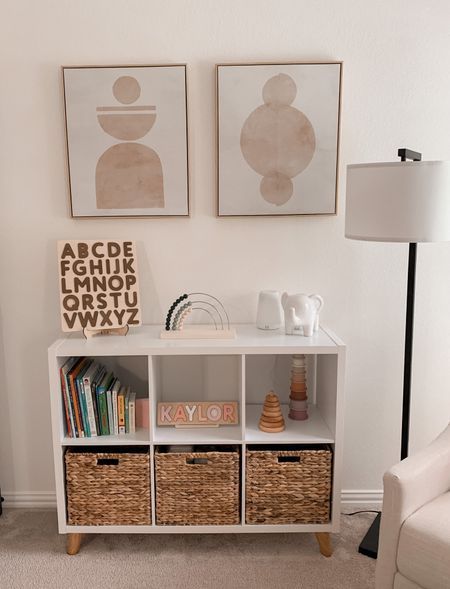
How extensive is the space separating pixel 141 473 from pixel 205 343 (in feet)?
1.76

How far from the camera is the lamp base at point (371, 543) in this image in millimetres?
2076

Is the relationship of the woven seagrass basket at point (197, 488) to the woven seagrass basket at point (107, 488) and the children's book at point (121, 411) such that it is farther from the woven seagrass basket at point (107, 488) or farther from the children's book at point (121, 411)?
the children's book at point (121, 411)

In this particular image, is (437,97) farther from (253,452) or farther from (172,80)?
(253,452)

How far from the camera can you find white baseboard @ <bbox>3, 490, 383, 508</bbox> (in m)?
2.43

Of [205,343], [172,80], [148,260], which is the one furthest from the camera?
[148,260]

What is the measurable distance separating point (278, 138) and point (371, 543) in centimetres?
157

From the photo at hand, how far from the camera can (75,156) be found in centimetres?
218

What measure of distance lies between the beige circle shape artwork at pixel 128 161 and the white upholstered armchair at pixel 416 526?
1309 millimetres

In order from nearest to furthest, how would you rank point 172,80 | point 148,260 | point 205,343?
point 205,343 < point 172,80 < point 148,260

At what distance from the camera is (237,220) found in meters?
2.25

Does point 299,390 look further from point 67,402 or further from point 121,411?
point 67,402

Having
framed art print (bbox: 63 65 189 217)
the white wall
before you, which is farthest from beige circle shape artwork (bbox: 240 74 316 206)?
framed art print (bbox: 63 65 189 217)

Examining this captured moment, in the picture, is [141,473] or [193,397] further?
[193,397]

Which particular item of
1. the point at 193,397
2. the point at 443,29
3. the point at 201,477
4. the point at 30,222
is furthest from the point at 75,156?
the point at 443,29
